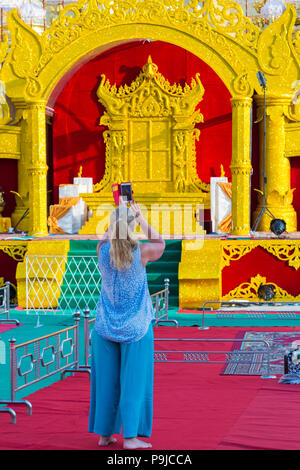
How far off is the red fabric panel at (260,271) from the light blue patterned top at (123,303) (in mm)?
7810

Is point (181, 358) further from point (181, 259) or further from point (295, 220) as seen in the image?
point (295, 220)

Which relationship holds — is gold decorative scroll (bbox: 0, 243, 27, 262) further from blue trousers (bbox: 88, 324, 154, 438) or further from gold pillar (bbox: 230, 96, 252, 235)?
blue trousers (bbox: 88, 324, 154, 438)

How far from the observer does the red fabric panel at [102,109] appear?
16469 millimetres

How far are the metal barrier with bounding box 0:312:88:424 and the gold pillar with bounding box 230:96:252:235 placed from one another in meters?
4.29

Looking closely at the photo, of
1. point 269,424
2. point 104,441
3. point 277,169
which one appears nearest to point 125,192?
point 104,441

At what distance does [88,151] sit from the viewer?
16.8 meters

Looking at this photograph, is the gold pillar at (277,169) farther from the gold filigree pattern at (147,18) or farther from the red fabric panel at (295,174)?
the gold filigree pattern at (147,18)

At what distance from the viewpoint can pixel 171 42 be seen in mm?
13156

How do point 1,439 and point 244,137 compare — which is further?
point 244,137

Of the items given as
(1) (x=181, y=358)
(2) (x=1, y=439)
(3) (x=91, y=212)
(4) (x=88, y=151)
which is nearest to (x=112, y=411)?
(2) (x=1, y=439)

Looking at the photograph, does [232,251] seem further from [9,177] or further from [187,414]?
[187,414]

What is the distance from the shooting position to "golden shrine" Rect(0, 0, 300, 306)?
12992 millimetres

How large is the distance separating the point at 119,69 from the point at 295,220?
4979mm

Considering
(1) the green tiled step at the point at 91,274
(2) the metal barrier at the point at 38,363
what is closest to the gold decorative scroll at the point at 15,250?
(1) the green tiled step at the point at 91,274
